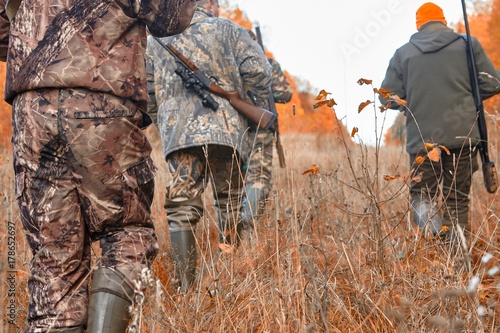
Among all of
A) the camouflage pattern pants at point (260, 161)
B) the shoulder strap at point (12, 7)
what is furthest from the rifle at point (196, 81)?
the shoulder strap at point (12, 7)

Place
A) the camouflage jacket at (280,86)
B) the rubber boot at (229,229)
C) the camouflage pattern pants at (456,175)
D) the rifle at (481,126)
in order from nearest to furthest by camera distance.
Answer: the rubber boot at (229,229) < the rifle at (481,126) < the camouflage pattern pants at (456,175) < the camouflage jacket at (280,86)

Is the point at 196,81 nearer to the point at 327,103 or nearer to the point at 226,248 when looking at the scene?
the point at 327,103

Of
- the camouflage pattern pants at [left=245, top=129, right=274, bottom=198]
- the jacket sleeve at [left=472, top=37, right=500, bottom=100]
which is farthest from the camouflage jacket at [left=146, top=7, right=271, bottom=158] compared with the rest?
the jacket sleeve at [left=472, top=37, right=500, bottom=100]

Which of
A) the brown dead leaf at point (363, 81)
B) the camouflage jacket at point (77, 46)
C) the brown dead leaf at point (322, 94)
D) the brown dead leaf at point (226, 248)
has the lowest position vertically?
the brown dead leaf at point (226, 248)

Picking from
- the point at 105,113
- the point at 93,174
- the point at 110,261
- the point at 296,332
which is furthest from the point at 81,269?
the point at 296,332

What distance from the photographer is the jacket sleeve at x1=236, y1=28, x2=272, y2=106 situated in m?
4.12

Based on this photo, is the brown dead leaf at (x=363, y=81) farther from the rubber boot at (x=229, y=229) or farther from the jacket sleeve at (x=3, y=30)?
the jacket sleeve at (x=3, y=30)

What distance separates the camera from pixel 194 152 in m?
4.00

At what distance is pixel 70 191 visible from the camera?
7.80ft

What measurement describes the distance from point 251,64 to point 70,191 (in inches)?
79.7

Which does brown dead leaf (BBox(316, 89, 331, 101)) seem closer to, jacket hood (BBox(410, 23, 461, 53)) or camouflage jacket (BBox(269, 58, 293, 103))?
jacket hood (BBox(410, 23, 461, 53))

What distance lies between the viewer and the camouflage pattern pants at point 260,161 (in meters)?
4.93

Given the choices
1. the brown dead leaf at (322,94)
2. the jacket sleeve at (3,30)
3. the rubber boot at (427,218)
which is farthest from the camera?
the rubber boot at (427,218)

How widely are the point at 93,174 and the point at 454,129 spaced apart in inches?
123
